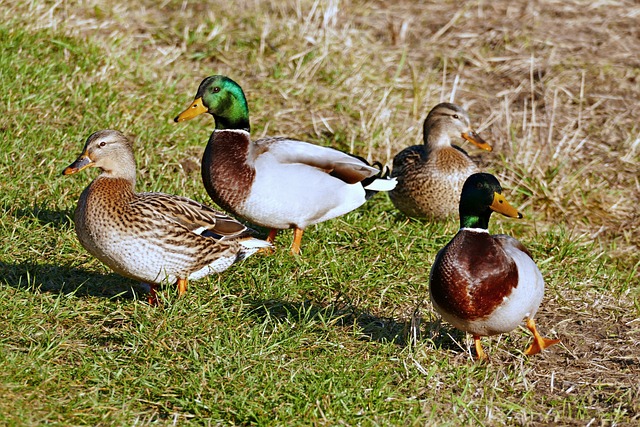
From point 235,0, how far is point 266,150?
3.62 meters

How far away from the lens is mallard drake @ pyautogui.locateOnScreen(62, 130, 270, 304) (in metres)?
4.55

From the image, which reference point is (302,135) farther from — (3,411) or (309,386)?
(3,411)

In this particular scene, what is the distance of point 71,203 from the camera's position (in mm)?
5727

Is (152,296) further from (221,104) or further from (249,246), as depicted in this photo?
(221,104)

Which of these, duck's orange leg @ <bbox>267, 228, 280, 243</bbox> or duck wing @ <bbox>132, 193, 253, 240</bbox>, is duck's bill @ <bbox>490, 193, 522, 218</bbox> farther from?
duck's orange leg @ <bbox>267, 228, 280, 243</bbox>

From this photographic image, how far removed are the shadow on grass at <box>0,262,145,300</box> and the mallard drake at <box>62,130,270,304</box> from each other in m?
0.22

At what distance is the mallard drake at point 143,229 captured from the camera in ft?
14.9

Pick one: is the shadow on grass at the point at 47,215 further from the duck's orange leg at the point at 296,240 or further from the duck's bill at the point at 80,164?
the duck's orange leg at the point at 296,240

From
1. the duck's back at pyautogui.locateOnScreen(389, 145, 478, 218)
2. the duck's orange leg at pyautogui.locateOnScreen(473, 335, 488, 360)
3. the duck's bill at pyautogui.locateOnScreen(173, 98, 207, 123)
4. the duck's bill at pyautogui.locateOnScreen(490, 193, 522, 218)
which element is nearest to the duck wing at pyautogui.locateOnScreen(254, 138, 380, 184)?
the duck's back at pyautogui.locateOnScreen(389, 145, 478, 218)

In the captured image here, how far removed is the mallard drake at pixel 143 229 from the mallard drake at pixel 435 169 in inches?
55.4

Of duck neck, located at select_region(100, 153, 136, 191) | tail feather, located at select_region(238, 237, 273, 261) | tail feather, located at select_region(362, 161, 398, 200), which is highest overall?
duck neck, located at select_region(100, 153, 136, 191)

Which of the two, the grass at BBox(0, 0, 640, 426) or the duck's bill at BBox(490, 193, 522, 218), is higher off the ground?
the duck's bill at BBox(490, 193, 522, 218)

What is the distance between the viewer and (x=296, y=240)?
559cm

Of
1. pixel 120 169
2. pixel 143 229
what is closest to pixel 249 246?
pixel 143 229
